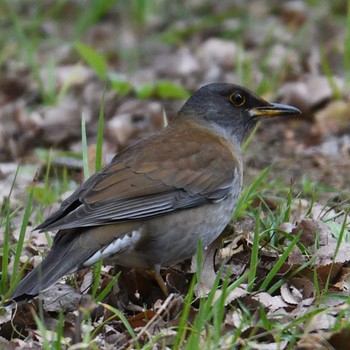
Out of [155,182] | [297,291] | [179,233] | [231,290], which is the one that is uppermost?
[155,182]

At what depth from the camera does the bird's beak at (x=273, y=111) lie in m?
6.95

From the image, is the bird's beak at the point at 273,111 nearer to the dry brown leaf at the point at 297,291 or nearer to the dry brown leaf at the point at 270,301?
the dry brown leaf at the point at 297,291

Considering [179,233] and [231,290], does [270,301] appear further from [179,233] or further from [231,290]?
[179,233]

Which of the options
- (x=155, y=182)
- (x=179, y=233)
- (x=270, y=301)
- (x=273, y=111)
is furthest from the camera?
(x=273, y=111)

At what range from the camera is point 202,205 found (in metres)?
6.05

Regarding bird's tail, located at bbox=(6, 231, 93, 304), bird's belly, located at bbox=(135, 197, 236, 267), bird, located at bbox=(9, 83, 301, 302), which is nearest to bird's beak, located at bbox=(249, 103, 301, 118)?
bird, located at bbox=(9, 83, 301, 302)

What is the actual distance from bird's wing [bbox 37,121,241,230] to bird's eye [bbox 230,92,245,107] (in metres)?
0.51

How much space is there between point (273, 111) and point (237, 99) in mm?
282

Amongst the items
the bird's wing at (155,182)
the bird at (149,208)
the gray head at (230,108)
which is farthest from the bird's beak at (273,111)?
the bird's wing at (155,182)

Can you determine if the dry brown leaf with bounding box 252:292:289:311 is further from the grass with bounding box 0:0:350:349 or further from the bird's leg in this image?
the bird's leg

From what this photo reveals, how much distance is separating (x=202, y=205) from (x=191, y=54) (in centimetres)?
704

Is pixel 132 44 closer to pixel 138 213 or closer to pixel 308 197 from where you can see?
pixel 308 197

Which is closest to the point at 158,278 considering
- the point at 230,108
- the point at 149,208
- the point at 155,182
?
the point at 149,208

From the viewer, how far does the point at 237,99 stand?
23.1 ft
